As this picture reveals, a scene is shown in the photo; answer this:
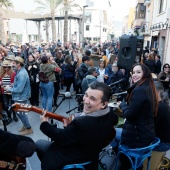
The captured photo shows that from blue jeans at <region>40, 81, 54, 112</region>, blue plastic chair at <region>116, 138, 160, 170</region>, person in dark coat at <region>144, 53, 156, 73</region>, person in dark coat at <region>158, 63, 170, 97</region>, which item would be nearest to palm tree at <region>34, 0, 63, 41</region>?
person in dark coat at <region>144, 53, 156, 73</region>

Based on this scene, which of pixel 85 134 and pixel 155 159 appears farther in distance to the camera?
pixel 155 159

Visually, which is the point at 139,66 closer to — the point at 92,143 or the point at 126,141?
the point at 126,141

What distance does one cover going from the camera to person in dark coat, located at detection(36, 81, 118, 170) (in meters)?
1.89

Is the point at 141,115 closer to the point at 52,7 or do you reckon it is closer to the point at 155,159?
the point at 155,159

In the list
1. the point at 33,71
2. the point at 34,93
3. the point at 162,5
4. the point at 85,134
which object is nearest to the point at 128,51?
the point at 33,71

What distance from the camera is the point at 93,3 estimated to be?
57.7m

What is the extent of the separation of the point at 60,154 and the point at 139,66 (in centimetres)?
162

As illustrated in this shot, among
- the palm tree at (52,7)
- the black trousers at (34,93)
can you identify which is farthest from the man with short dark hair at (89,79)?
the palm tree at (52,7)

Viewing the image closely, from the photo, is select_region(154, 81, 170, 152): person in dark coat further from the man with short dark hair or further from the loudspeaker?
the loudspeaker

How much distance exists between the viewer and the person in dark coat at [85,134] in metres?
1.89

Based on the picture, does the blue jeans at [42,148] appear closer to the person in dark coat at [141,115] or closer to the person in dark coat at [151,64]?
the person in dark coat at [141,115]

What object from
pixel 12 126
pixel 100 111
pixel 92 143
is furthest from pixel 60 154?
pixel 12 126

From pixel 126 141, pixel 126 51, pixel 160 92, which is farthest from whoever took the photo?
pixel 126 51

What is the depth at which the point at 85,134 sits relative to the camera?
1877 mm
